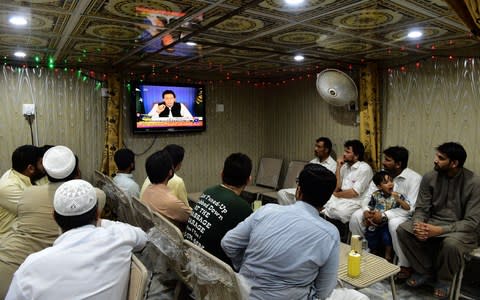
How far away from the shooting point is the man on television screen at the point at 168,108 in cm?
521

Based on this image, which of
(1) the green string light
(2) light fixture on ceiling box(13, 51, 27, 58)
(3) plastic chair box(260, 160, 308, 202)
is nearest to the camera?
(2) light fixture on ceiling box(13, 51, 27, 58)

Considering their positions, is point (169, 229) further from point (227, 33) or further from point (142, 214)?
point (227, 33)

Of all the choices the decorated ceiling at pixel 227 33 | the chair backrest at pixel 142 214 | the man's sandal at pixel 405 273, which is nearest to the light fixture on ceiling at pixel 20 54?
the decorated ceiling at pixel 227 33

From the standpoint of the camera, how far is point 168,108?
5.30 metres

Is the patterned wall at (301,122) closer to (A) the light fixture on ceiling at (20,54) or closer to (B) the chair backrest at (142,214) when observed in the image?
(B) the chair backrest at (142,214)

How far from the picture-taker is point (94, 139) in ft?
15.9

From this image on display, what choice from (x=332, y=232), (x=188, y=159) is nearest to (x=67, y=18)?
(x=332, y=232)

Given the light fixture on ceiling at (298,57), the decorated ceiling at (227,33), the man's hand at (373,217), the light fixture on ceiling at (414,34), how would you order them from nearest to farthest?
the decorated ceiling at (227,33) < the light fixture on ceiling at (414,34) < the man's hand at (373,217) < the light fixture on ceiling at (298,57)

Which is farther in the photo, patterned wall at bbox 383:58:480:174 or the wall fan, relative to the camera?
the wall fan

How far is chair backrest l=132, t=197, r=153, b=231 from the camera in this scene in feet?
8.03

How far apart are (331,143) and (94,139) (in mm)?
3323

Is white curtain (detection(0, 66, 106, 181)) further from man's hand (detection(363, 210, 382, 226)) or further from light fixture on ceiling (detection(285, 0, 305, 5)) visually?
man's hand (detection(363, 210, 382, 226))

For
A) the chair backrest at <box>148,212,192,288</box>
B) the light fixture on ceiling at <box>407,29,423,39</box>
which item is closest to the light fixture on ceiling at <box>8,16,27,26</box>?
the chair backrest at <box>148,212,192,288</box>

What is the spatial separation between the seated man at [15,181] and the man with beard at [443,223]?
304 centimetres
